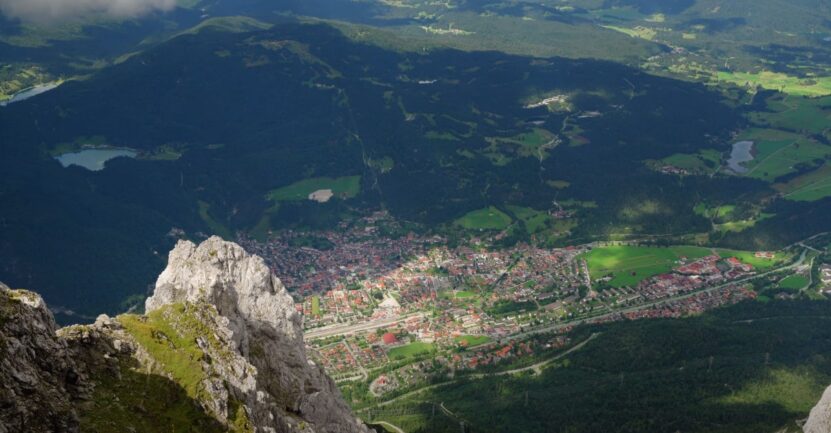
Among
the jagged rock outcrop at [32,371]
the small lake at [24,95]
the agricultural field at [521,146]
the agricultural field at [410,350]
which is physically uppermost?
the jagged rock outcrop at [32,371]

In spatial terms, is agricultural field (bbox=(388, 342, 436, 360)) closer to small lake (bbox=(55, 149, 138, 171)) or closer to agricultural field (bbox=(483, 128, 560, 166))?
agricultural field (bbox=(483, 128, 560, 166))

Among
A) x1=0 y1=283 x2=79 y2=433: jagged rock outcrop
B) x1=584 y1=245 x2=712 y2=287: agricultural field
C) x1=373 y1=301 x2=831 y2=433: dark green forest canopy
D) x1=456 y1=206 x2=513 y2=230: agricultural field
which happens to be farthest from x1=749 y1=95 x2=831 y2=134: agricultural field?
x1=0 y1=283 x2=79 y2=433: jagged rock outcrop

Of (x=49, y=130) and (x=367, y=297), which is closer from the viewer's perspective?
(x=367, y=297)

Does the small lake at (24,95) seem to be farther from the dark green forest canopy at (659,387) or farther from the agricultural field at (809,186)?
the agricultural field at (809,186)

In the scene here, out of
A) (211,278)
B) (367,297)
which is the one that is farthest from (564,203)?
(211,278)

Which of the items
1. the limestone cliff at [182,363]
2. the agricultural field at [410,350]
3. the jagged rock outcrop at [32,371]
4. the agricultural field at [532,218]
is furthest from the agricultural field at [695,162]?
the jagged rock outcrop at [32,371]

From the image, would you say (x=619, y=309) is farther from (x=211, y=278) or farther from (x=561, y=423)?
(x=211, y=278)
